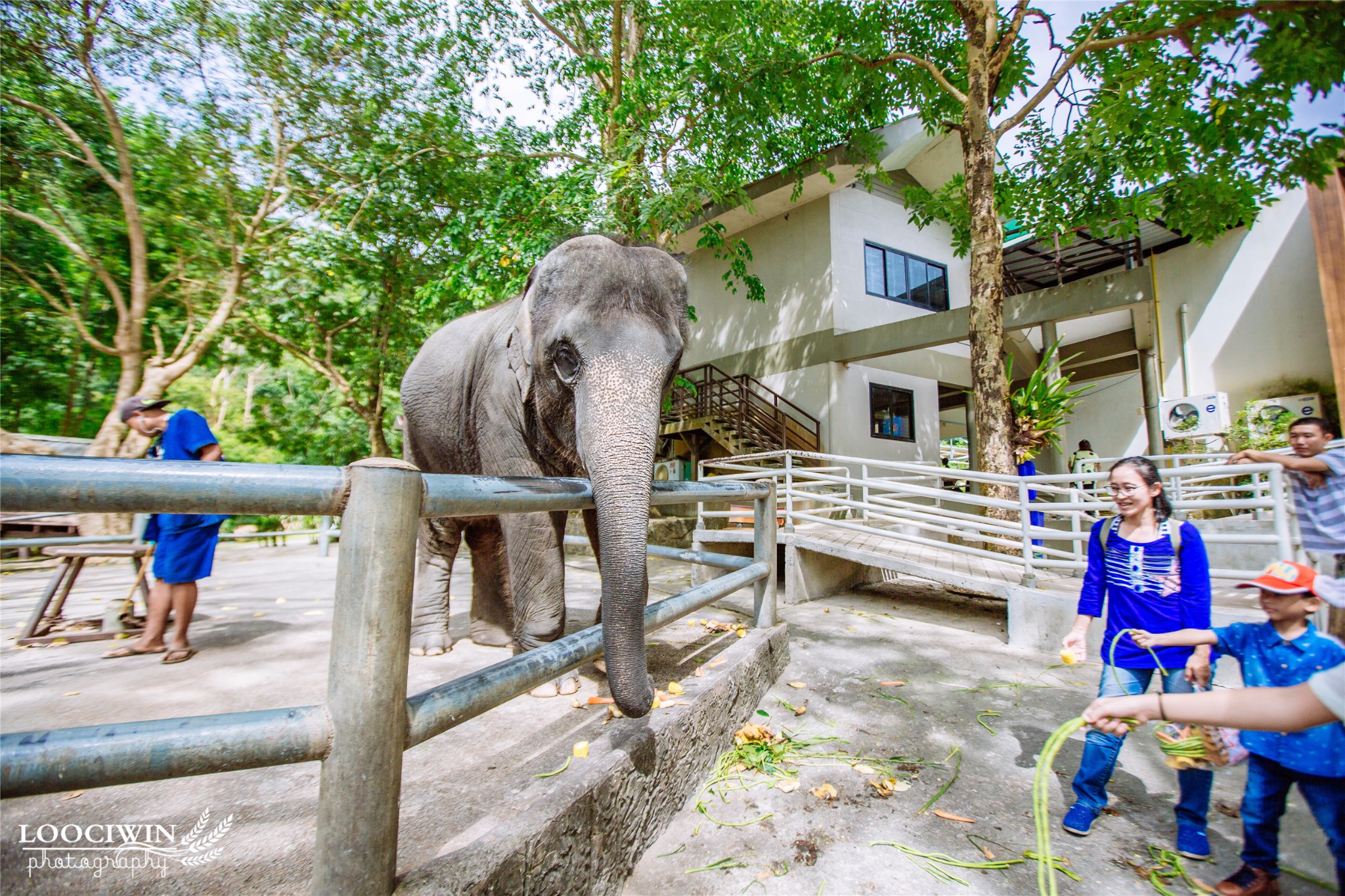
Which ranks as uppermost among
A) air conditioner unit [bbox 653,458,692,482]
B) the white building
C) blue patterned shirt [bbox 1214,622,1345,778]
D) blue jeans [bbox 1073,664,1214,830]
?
the white building

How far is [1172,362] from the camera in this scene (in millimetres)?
11172

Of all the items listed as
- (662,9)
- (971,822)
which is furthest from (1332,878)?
(662,9)

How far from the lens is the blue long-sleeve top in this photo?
2.31 m

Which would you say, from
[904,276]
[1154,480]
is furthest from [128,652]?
[904,276]

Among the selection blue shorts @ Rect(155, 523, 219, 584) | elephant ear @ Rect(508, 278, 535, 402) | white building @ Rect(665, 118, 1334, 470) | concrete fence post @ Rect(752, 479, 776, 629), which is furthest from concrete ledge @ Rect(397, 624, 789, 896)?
white building @ Rect(665, 118, 1334, 470)

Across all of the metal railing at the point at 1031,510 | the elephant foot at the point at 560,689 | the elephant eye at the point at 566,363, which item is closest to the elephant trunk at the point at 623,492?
the elephant eye at the point at 566,363

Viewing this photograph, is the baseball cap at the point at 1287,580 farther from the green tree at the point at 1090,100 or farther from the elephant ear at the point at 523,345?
the green tree at the point at 1090,100

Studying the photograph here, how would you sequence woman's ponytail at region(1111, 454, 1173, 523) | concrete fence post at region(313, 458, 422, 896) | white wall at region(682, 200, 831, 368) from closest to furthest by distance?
concrete fence post at region(313, 458, 422, 896) → woman's ponytail at region(1111, 454, 1173, 523) → white wall at region(682, 200, 831, 368)

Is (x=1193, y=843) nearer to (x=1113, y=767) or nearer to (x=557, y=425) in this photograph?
(x=1113, y=767)

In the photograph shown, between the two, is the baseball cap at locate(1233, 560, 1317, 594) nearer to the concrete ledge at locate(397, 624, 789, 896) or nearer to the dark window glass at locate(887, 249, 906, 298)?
the concrete ledge at locate(397, 624, 789, 896)

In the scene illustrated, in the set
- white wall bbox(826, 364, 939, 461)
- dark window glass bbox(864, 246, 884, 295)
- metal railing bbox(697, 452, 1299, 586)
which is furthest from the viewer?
dark window glass bbox(864, 246, 884, 295)

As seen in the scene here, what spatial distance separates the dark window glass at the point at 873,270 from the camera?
14.5m

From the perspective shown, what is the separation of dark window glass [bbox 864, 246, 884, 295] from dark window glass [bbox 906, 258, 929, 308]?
1124mm

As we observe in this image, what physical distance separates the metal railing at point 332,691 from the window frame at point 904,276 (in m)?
14.6
